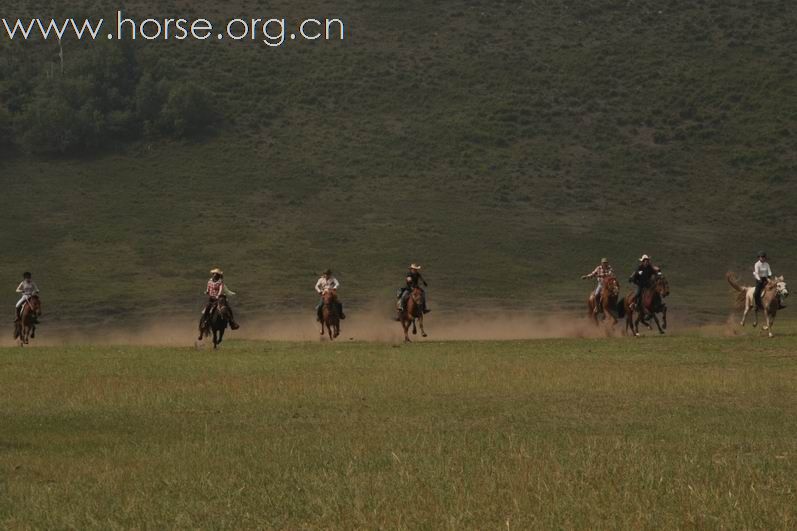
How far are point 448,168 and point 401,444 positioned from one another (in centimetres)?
8236

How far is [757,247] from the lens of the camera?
3408 inches

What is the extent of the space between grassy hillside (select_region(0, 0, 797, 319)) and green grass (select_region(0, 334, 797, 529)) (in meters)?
42.1

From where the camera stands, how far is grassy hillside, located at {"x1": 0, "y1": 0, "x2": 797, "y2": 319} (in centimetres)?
8119

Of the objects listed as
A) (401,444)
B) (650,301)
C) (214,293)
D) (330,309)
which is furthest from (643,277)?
(401,444)

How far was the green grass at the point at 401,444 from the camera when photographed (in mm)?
12469

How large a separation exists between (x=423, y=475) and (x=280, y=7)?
109707 millimetres

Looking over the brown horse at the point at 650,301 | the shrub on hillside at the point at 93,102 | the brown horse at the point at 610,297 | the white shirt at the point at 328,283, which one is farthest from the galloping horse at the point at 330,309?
the shrub on hillside at the point at 93,102

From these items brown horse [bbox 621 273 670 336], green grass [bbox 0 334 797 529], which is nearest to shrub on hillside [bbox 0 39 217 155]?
brown horse [bbox 621 273 670 336]

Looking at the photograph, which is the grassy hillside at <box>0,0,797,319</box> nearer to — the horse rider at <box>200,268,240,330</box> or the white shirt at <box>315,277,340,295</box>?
the white shirt at <box>315,277,340,295</box>

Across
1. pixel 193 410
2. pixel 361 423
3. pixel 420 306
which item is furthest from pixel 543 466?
pixel 420 306

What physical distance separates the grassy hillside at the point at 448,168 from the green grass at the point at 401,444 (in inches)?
1658

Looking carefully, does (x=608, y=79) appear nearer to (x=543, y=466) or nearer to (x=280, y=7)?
(x=280, y=7)

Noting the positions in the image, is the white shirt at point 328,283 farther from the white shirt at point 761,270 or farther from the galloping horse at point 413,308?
the white shirt at point 761,270

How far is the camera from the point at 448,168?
99188mm
